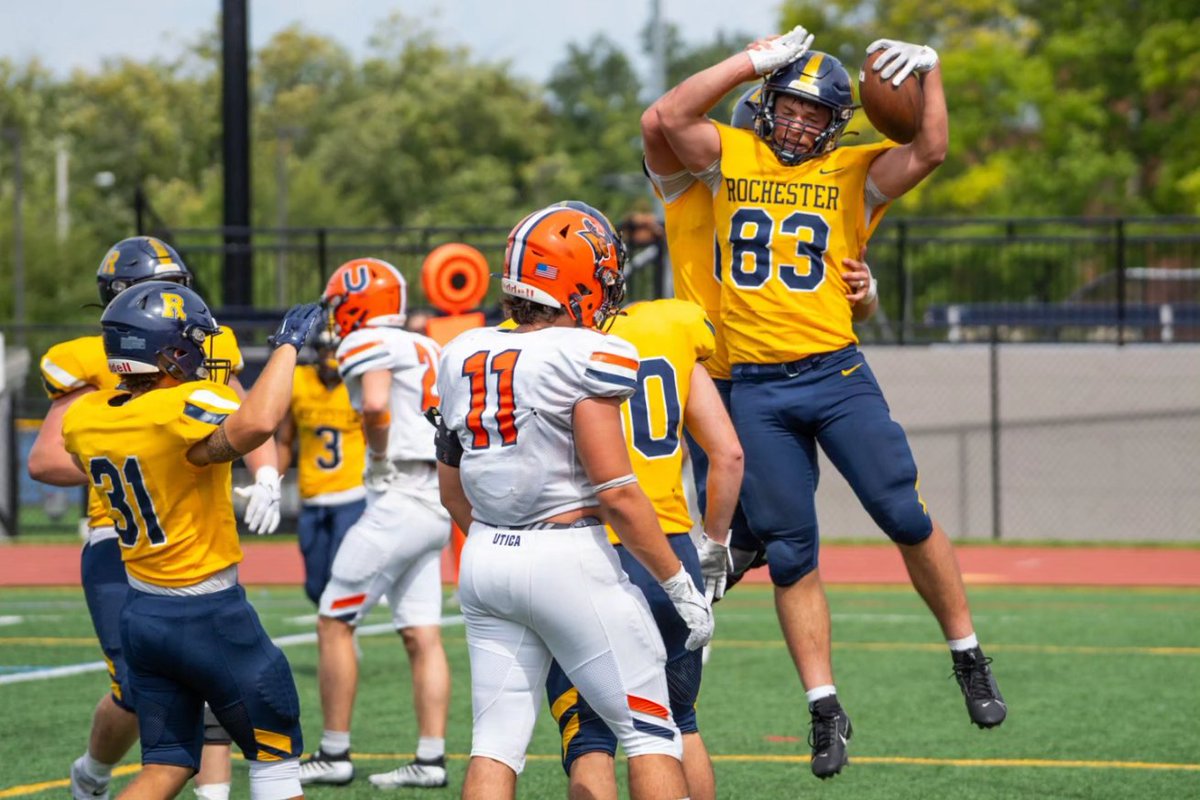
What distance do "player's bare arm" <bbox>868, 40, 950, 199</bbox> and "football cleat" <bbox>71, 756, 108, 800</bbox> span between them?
144 inches

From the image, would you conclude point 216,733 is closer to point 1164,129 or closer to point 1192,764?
point 1192,764

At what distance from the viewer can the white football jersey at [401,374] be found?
7707 mm

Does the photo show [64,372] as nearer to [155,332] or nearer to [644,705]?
[155,332]

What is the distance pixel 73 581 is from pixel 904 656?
8509 mm

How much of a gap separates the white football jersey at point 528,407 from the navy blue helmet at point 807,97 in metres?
1.81

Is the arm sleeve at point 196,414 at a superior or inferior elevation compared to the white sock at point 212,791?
superior

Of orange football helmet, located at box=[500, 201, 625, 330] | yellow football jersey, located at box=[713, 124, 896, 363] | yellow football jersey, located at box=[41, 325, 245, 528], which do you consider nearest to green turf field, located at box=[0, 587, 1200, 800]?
yellow football jersey, located at box=[41, 325, 245, 528]

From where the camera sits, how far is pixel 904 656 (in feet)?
35.4

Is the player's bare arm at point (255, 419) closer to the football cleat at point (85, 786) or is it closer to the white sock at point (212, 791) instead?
the white sock at point (212, 791)

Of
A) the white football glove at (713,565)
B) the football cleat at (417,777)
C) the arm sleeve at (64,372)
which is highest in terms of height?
the arm sleeve at (64,372)

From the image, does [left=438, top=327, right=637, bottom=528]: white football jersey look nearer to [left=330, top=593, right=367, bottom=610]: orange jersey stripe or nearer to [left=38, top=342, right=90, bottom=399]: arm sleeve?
[left=38, top=342, right=90, bottom=399]: arm sleeve

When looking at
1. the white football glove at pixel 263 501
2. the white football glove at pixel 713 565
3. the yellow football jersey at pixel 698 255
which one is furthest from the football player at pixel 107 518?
the yellow football jersey at pixel 698 255

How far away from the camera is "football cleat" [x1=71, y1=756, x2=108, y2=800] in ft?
20.5

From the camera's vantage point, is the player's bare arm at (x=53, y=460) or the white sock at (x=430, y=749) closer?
the player's bare arm at (x=53, y=460)
